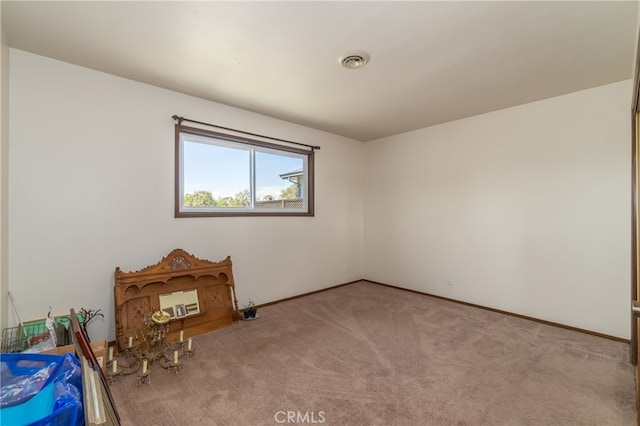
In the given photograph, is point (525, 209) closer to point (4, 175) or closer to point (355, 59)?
point (355, 59)

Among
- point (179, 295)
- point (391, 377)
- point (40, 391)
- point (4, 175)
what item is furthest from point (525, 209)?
point (4, 175)

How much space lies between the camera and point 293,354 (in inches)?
96.3

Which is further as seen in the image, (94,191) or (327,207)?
(327,207)

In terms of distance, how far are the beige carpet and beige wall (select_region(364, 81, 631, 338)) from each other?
0.44 meters

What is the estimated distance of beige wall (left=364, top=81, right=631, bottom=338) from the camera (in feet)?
9.09

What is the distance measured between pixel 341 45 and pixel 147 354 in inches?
109

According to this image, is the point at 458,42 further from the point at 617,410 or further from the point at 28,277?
the point at 28,277

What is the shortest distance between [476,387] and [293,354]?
1395 millimetres

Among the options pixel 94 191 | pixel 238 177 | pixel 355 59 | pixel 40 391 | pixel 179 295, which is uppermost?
pixel 355 59

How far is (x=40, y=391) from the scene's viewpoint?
1099mm

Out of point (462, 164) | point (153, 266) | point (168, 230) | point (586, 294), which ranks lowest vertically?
point (586, 294)

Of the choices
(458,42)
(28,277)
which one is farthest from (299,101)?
(28,277)

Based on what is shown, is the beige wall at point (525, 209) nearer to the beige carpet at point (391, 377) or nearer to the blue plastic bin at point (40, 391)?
the beige carpet at point (391, 377)

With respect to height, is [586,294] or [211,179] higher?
[211,179]
